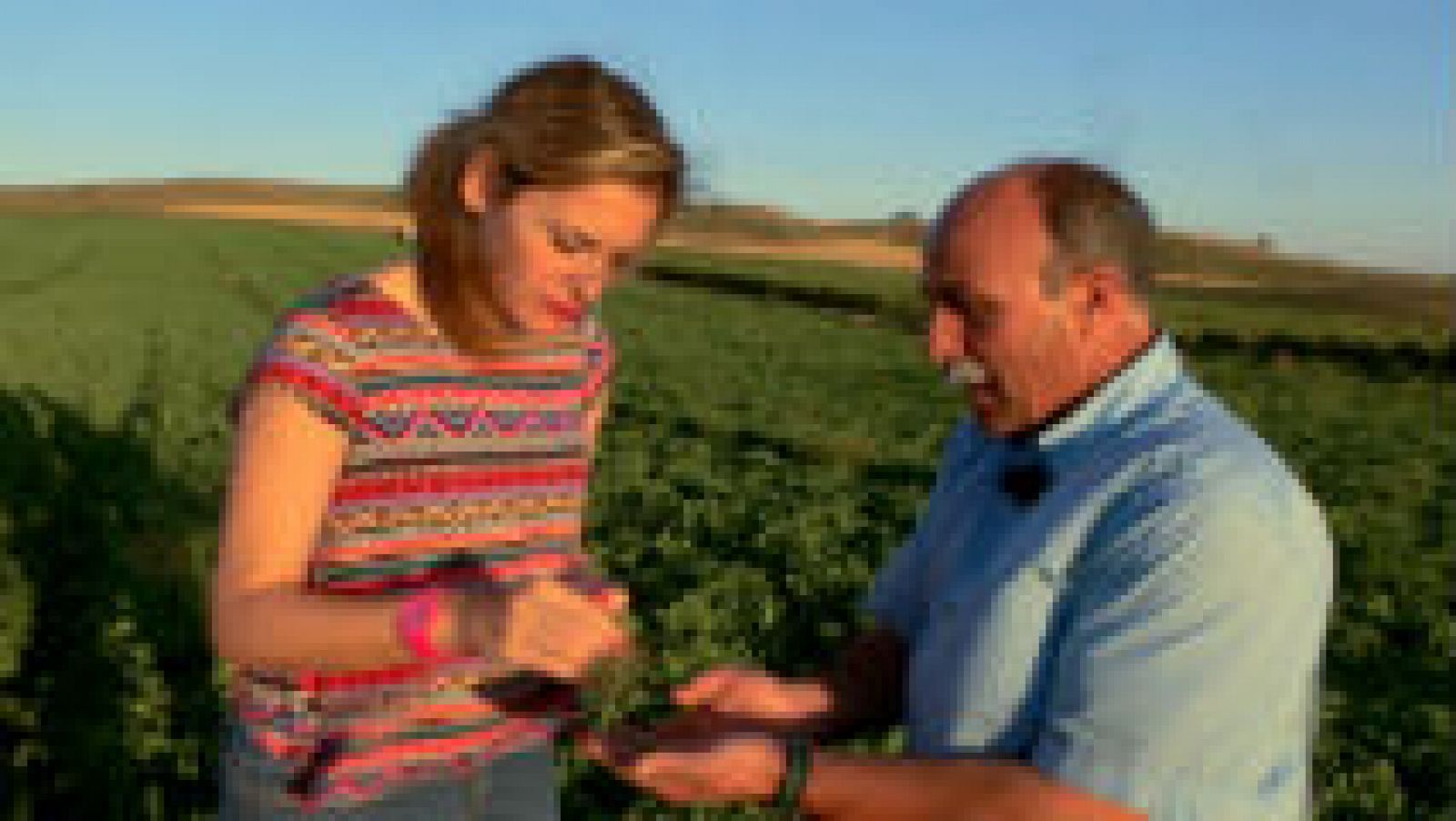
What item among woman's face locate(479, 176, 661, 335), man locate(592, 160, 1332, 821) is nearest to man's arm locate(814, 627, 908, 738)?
man locate(592, 160, 1332, 821)

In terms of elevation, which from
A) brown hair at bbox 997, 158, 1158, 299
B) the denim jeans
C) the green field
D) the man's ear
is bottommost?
the green field

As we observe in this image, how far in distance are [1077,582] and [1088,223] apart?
22.0 inches

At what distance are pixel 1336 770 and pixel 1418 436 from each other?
55.1 feet

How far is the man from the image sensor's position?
2.02m

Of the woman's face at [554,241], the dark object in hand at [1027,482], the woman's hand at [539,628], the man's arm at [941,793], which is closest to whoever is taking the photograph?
the woman's hand at [539,628]

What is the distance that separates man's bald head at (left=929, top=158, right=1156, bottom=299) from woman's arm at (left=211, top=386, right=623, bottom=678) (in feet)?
2.92

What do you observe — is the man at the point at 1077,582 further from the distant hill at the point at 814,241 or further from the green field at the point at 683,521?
the distant hill at the point at 814,241

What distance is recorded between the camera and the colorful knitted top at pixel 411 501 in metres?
2.30

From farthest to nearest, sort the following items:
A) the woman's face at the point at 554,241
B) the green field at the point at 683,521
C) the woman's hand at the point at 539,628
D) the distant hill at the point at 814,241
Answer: the distant hill at the point at 814,241, the green field at the point at 683,521, the woman's face at the point at 554,241, the woman's hand at the point at 539,628

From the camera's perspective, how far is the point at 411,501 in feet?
7.86

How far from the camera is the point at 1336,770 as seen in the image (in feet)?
22.8

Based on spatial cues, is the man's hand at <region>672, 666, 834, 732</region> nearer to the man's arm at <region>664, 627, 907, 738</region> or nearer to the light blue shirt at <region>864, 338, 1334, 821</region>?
the man's arm at <region>664, 627, 907, 738</region>

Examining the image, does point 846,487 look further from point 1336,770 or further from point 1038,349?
point 1038,349

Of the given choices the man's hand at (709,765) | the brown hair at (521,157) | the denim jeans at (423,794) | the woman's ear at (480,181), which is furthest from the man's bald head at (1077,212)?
the denim jeans at (423,794)
